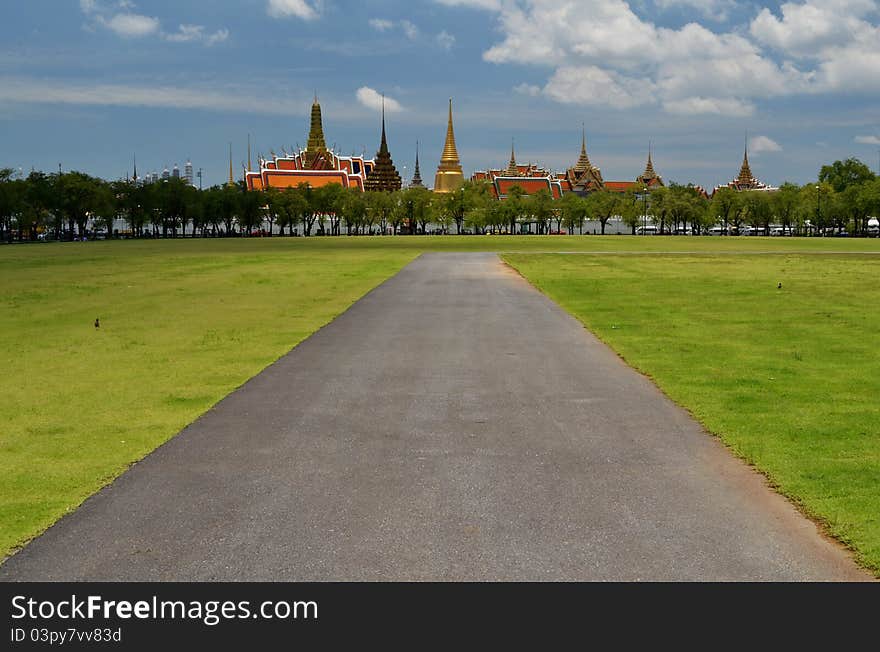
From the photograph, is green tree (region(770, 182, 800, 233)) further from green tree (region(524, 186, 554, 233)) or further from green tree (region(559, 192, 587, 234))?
green tree (region(524, 186, 554, 233))

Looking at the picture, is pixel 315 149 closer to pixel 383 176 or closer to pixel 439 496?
pixel 383 176

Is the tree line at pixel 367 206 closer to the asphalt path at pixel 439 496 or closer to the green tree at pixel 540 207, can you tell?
the green tree at pixel 540 207

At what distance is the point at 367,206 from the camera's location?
141250mm

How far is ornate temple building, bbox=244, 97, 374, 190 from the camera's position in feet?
586

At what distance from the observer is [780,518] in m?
7.23

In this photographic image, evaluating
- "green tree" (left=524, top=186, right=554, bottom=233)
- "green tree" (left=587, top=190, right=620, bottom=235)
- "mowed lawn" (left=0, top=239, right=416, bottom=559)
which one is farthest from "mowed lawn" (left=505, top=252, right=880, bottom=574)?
"green tree" (left=587, top=190, right=620, bottom=235)

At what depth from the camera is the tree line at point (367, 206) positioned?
10762cm

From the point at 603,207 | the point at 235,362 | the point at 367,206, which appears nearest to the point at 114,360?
the point at 235,362

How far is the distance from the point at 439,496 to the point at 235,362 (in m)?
8.77

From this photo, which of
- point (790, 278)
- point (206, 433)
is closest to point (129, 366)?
point (206, 433)

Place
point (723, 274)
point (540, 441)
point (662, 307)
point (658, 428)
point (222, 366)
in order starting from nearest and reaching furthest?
point (540, 441)
point (658, 428)
point (222, 366)
point (662, 307)
point (723, 274)
